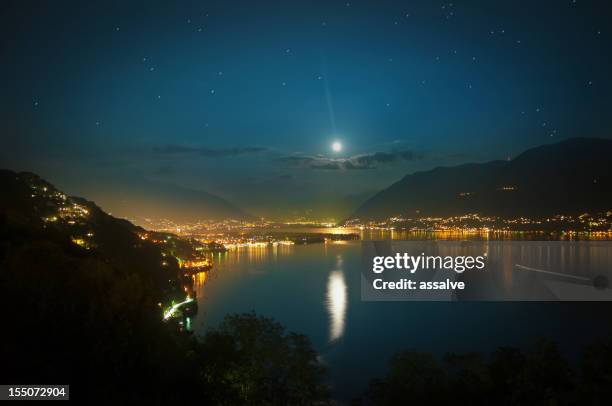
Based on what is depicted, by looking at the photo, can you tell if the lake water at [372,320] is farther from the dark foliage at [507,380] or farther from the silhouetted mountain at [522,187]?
the silhouetted mountain at [522,187]

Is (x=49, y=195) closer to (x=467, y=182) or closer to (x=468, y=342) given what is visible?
(x=468, y=342)

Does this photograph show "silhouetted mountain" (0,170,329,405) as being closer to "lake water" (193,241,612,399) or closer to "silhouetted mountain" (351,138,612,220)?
"lake water" (193,241,612,399)

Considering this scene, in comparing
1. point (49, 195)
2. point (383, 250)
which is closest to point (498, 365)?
point (49, 195)

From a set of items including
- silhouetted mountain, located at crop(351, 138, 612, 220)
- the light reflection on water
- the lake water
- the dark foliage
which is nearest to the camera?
the dark foliage

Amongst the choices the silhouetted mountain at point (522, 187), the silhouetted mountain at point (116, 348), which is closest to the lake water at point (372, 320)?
the silhouetted mountain at point (116, 348)

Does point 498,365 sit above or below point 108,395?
below

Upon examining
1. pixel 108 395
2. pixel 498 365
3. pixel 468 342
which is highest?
pixel 108 395

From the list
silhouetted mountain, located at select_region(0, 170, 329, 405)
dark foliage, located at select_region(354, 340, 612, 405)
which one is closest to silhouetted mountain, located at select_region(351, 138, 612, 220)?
dark foliage, located at select_region(354, 340, 612, 405)
